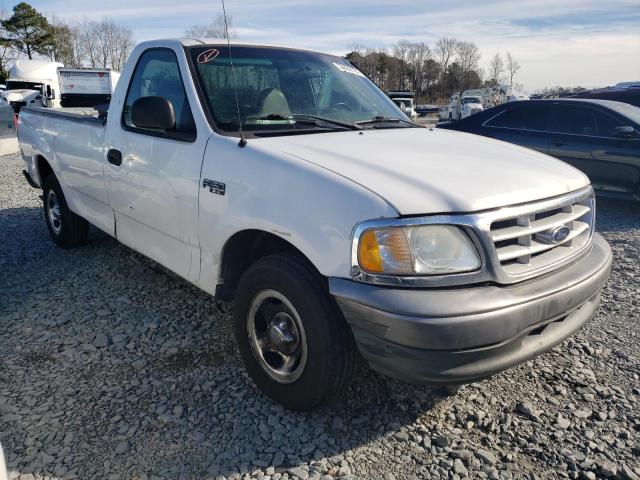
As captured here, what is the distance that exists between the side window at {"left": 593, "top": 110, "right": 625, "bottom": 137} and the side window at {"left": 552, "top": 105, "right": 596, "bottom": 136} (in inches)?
2.5

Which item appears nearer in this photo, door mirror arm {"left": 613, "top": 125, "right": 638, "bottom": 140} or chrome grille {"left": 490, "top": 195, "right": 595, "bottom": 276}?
chrome grille {"left": 490, "top": 195, "right": 595, "bottom": 276}

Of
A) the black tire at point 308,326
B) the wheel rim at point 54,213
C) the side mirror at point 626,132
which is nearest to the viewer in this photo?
the black tire at point 308,326

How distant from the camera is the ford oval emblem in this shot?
2.55 metres

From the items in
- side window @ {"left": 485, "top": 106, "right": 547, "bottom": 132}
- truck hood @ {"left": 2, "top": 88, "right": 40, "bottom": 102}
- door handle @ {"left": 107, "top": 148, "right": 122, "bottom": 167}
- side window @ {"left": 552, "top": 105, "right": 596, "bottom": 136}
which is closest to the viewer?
door handle @ {"left": 107, "top": 148, "right": 122, "bottom": 167}

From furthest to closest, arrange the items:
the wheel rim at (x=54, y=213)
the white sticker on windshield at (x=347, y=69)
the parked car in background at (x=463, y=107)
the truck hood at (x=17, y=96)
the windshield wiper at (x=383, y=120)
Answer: the parked car in background at (x=463, y=107) < the truck hood at (x=17, y=96) < the wheel rim at (x=54, y=213) < the white sticker on windshield at (x=347, y=69) < the windshield wiper at (x=383, y=120)

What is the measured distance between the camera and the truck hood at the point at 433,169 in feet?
7.45

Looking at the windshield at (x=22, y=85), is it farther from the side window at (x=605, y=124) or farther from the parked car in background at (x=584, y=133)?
the side window at (x=605, y=124)

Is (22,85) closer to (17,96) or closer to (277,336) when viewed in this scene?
(17,96)

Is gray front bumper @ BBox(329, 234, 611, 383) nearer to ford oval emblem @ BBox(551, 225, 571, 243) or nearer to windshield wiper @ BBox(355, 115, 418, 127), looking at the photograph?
ford oval emblem @ BBox(551, 225, 571, 243)

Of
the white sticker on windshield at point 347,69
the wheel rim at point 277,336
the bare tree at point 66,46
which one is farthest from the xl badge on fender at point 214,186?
the bare tree at point 66,46

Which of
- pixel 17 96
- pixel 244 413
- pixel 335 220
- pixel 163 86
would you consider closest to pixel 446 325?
pixel 335 220

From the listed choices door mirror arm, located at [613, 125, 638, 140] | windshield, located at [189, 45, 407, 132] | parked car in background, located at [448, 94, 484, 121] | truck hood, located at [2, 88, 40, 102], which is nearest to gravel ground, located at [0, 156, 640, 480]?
windshield, located at [189, 45, 407, 132]

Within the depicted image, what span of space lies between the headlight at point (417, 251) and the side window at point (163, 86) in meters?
1.43

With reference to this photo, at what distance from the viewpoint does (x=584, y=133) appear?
7.61 m
